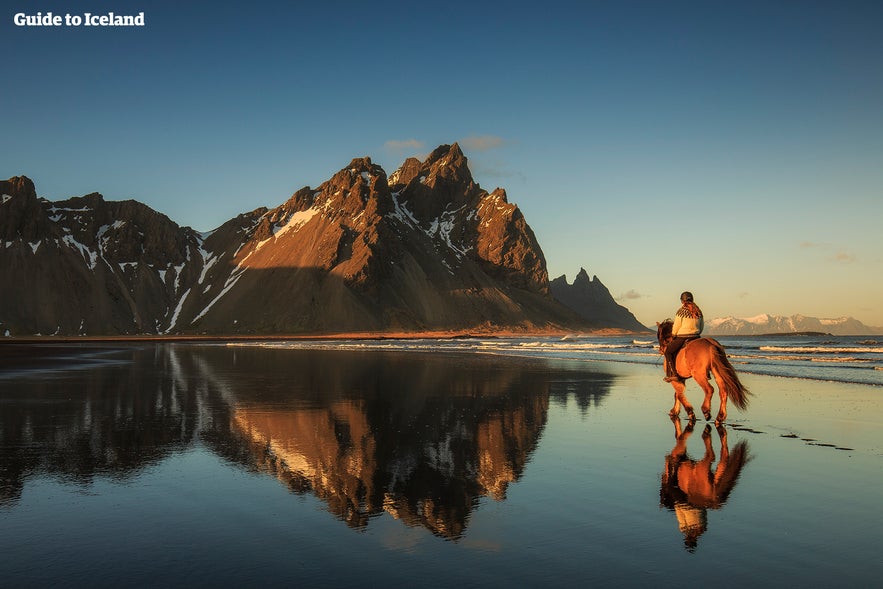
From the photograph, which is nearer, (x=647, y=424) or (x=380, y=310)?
(x=647, y=424)

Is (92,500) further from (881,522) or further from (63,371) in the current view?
(63,371)

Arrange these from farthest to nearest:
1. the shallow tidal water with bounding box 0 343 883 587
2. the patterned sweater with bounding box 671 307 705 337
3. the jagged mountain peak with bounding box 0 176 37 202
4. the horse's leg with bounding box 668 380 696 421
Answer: the jagged mountain peak with bounding box 0 176 37 202
the patterned sweater with bounding box 671 307 705 337
the horse's leg with bounding box 668 380 696 421
the shallow tidal water with bounding box 0 343 883 587

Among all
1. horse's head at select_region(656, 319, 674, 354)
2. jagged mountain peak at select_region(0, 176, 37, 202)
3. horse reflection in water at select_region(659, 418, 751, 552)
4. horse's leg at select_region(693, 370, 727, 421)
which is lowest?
horse reflection in water at select_region(659, 418, 751, 552)

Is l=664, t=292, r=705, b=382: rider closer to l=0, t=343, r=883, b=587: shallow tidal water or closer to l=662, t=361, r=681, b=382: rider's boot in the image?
l=662, t=361, r=681, b=382: rider's boot

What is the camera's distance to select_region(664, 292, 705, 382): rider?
18406 millimetres

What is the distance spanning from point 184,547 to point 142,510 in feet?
6.09

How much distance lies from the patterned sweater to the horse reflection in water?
417 centimetres

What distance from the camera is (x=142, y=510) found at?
8773 mm

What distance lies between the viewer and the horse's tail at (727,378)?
16.4 metres

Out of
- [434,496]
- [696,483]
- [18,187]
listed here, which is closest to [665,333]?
[696,483]

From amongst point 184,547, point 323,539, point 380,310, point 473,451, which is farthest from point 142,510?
point 380,310

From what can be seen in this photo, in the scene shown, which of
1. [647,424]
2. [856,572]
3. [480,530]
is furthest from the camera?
[647,424]

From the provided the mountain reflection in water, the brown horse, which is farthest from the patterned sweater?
the mountain reflection in water

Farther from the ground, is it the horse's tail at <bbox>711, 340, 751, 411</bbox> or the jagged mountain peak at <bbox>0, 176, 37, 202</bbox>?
the jagged mountain peak at <bbox>0, 176, 37, 202</bbox>
